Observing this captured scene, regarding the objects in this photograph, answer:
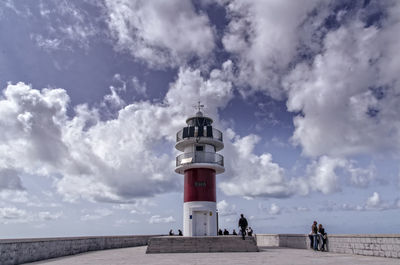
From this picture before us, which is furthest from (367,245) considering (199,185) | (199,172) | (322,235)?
(199,172)

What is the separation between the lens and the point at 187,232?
2200cm

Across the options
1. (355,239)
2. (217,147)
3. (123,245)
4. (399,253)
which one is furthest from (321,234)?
(123,245)

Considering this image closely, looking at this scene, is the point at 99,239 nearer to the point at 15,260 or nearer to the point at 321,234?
the point at 15,260

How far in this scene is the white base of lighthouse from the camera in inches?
857

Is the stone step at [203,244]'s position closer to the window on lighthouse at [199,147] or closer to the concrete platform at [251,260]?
the concrete platform at [251,260]

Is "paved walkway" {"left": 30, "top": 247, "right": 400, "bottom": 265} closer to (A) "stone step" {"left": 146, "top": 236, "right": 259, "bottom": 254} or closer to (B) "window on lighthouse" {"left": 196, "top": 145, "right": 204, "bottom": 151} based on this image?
(A) "stone step" {"left": 146, "top": 236, "right": 259, "bottom": 254}

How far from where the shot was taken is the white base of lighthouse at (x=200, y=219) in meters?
21.8

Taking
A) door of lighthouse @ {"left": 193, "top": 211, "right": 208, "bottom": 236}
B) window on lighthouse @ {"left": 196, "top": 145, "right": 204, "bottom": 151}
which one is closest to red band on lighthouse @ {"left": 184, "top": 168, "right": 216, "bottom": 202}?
door of lighthouse @ {"left": 193, "top": 211, "right": 208, "bottom": 236}

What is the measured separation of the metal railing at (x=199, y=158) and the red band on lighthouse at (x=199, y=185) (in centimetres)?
69

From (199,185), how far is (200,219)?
2.42 meters

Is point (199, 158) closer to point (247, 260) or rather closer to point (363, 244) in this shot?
point (247, 260)

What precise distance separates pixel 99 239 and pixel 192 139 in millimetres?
9430

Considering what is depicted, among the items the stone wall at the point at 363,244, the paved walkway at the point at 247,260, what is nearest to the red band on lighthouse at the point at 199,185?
the stone wall at the point at 363,244

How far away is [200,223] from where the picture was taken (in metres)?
22.0
